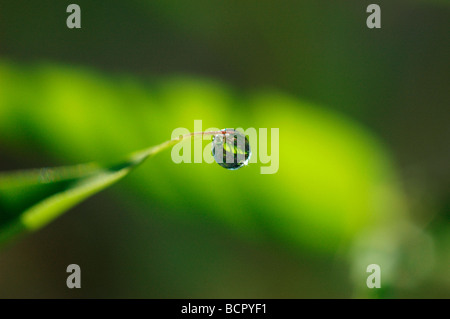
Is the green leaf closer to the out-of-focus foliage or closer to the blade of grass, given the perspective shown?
the blade of grass

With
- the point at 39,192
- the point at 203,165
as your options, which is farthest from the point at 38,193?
the point at 203,165

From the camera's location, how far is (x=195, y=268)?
2.06 feet

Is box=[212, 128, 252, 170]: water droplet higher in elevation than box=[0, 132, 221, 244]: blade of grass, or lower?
higher

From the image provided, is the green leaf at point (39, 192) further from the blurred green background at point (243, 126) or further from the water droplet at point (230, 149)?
the blurred green background at point (243, 126)

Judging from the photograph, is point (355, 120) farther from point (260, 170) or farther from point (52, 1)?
point (52, 1)

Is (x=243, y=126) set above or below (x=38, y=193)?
above

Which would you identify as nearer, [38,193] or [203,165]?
[38,193]

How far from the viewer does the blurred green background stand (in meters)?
0.56

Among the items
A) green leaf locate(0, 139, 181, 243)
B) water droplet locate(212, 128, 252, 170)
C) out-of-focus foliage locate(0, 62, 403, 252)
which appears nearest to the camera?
green leaf locate(0, 139, 181, 243)

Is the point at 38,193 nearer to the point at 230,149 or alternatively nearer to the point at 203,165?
the point at 230,149

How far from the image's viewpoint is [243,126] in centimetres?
58

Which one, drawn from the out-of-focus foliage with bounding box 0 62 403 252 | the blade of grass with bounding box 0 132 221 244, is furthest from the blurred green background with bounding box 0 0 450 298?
the blade of grass with bounding box 0 132 221 244

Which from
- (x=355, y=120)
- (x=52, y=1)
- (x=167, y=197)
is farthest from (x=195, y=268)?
(x=52, y=1)

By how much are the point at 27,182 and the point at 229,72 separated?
0.59m
